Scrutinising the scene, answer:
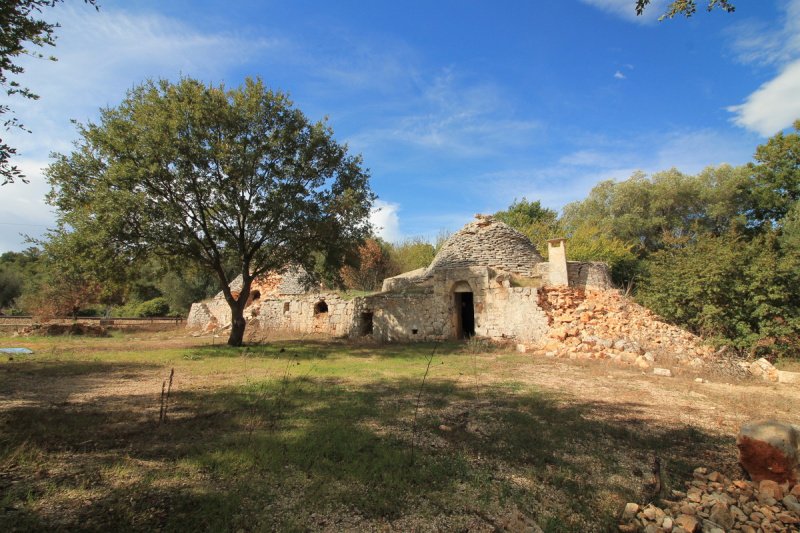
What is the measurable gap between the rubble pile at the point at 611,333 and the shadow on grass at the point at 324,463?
500 cm

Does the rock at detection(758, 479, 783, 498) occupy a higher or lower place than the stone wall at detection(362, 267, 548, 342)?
lower

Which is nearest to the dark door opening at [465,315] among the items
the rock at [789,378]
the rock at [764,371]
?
the rock at [764,371]

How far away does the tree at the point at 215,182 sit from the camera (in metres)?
11.1

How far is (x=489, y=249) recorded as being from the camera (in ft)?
61.3

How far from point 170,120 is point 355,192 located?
5834 mm

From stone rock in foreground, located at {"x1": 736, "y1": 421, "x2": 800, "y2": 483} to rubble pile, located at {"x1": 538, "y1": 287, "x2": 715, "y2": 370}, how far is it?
597 cm

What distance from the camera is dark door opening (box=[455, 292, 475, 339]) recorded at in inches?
648

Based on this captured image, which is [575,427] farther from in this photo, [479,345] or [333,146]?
[333,146]

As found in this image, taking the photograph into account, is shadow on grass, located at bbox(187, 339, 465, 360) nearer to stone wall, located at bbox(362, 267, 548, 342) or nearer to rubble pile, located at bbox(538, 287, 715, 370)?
stone wall, located at bbox(362, 267, 548, 342)

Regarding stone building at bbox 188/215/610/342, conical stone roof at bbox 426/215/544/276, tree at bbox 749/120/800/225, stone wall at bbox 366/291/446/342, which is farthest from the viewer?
tree at bbox 749/120/800/225

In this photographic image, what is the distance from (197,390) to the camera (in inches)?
268

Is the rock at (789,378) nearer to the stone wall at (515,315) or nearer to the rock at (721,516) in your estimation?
the stone wall at (515,315)

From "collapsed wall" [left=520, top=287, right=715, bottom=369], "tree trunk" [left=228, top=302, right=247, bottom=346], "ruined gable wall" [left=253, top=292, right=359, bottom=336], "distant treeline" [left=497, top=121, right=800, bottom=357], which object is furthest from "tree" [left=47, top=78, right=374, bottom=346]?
"distant treeline" [left=497, top=121, right=800, bottom=357]

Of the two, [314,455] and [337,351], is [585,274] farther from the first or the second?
[314,455]
